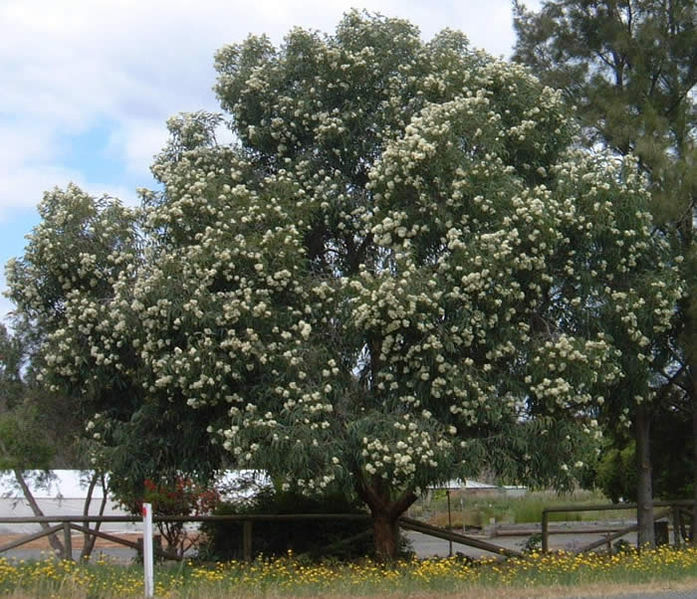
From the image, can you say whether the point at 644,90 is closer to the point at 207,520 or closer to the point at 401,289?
the point at 401,289

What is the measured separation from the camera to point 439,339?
12.4 metres

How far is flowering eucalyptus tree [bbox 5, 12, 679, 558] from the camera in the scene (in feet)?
40.1

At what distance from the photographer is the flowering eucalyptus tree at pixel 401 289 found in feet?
40.1

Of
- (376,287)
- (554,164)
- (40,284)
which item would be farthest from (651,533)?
(40,284)

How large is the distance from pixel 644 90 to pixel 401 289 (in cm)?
740

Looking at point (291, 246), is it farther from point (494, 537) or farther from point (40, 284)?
point (494, 537)

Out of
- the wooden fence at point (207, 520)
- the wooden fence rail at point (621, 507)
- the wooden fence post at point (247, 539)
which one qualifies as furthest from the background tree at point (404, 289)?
the wooden fence rail at point (621, 507)

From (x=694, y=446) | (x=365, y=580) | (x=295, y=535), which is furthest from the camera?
(x=694, y=446)

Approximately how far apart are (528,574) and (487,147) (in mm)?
5593

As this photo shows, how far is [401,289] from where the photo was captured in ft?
39.4

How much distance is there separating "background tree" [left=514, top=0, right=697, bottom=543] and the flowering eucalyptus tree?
1393mm

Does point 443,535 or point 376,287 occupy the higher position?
point 376,287

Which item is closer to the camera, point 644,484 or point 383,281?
point 383,281

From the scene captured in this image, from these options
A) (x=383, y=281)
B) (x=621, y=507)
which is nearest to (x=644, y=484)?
(x=621, y=507)
